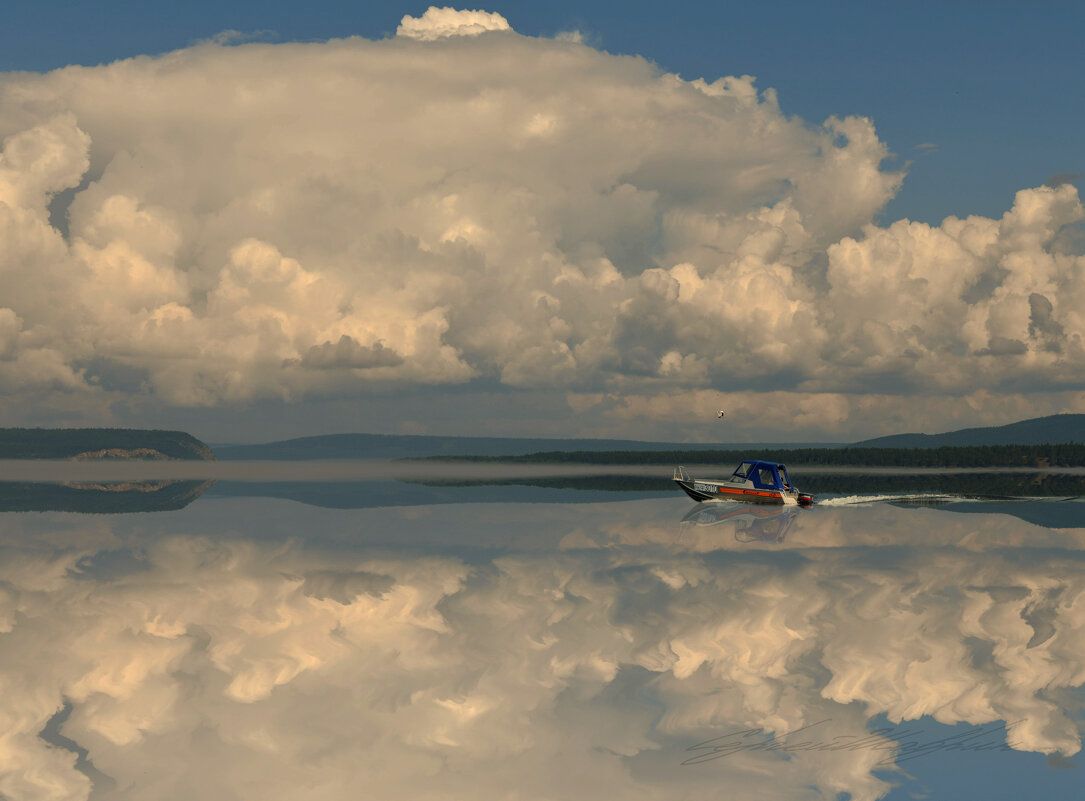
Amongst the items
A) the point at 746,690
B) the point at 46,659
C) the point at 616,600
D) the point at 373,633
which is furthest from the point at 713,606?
the point at 46,659

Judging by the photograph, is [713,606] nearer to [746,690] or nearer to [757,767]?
[746,690]

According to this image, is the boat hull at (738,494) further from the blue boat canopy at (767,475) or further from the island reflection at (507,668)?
the island reflection at (507,668)

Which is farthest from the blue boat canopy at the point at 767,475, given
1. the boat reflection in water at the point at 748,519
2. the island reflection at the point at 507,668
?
the island reflection at the point at 507,668

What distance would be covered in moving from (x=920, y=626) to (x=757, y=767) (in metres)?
13.8

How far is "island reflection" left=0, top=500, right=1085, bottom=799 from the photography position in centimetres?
1664

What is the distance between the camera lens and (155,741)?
1800 centimetres

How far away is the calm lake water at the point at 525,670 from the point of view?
16.6m

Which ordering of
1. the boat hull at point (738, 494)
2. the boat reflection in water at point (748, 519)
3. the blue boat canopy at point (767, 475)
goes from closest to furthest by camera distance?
the boat reflection in water at point (748, 519), the boat hull at point (738, 494), the blue boat canopy at point (767, 475)

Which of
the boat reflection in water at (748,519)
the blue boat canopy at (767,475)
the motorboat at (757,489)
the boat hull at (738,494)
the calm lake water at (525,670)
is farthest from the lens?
the blue boat canopy at (767,475)
